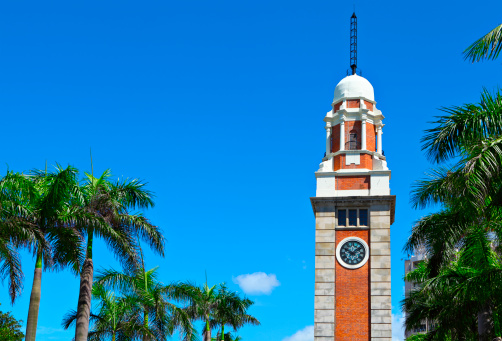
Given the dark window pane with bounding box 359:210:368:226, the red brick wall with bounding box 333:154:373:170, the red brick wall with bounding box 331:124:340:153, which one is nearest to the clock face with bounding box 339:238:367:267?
the dark window pane with bounding box 359:210:368:226

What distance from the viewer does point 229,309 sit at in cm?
4306

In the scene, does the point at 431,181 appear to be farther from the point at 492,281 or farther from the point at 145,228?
the point at 145,228

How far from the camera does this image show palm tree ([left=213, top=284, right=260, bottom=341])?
141ft

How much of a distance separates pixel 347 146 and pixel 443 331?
59.8ft

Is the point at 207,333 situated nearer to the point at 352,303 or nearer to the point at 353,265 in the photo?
the point at 352,303

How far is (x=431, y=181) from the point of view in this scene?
22062 mm

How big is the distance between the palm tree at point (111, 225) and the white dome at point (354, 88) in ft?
77.6

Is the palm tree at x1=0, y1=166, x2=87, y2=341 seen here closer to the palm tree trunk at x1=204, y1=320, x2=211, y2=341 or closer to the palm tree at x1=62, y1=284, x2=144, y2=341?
the palm tree at x1=62, y1=284, x2=144, y2=341

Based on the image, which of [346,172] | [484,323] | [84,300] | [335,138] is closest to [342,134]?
[335,138]

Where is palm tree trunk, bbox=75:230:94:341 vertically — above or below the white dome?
below

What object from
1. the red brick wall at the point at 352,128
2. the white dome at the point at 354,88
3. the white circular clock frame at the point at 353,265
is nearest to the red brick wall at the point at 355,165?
the red brick wall at the point at 352,128

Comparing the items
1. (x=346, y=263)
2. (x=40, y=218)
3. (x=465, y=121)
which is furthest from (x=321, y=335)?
(x=465, y=121)

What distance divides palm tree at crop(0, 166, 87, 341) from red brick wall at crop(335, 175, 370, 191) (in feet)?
70.9

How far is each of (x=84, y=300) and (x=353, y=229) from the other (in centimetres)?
2111
